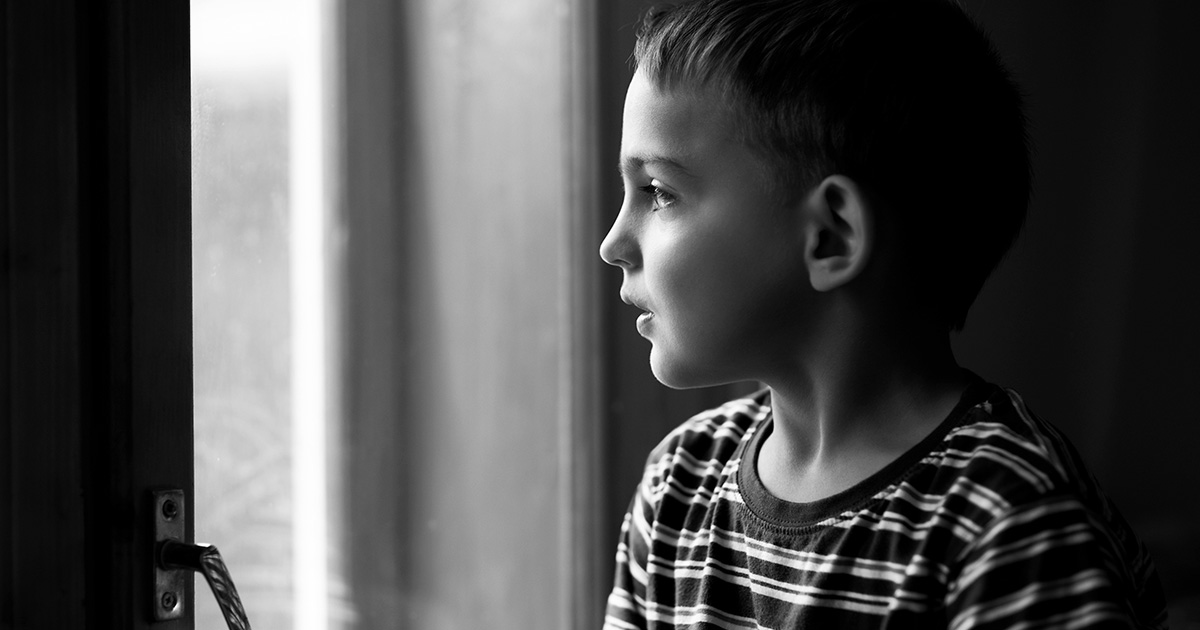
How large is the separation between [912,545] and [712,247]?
206mm

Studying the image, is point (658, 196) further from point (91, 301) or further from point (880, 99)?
point (91, 301)

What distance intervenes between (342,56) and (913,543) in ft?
2.11

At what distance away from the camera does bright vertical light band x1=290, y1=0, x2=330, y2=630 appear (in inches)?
35.7

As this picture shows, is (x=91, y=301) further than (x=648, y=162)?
No

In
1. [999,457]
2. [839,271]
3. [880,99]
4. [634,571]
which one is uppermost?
[880,99]

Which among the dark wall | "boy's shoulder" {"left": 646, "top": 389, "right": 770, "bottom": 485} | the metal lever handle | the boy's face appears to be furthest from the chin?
the dark wall

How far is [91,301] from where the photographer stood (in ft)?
1.82

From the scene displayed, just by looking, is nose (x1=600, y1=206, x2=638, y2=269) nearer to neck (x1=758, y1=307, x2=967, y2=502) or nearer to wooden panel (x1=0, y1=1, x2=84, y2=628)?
neck (x1=758, y1=307, x2=967, y2=502)

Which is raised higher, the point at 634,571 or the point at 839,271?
the point at 839,271

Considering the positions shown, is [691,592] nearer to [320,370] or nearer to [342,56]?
[320,370]

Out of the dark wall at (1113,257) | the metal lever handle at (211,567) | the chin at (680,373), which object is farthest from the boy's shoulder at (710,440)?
the dark wall at (1113,257)

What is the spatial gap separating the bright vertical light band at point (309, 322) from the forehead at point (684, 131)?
0.35 meters

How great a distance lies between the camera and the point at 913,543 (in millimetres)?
621

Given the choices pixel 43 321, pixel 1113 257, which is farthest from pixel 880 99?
pixel 1113 257
